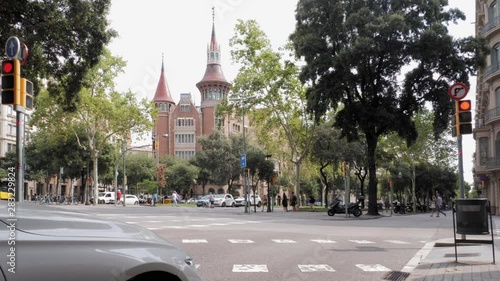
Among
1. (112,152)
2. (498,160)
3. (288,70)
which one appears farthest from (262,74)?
(112,152)

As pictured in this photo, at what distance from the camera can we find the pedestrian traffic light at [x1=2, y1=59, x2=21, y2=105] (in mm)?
8414

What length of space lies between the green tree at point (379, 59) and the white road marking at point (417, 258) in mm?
17244

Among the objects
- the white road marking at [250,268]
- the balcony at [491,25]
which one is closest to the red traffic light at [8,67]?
the white road marking at [250,268]

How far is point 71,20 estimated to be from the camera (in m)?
19.2

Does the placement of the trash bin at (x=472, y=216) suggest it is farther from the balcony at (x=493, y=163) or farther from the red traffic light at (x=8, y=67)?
the balcony at (x=493, y=163)

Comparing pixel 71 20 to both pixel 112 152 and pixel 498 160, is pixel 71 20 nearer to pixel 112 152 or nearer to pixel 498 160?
pixel 498 160

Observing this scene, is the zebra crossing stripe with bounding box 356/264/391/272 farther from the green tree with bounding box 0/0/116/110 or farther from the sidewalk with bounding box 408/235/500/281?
the green tree with bounding box 0/0/116/110

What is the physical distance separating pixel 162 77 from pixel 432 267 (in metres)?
98.7

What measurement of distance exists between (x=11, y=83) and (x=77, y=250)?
6.87 metres

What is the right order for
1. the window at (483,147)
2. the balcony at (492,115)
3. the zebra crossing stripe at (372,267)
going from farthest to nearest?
the window at (483,147) → the balcony at (492,115) → the zebra crossing stripe at (372,267)

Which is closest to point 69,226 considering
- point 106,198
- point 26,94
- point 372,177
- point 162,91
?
point 26,94

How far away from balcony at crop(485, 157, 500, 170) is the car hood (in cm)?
3820

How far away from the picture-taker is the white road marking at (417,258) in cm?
835

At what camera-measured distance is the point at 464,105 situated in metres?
10.6
